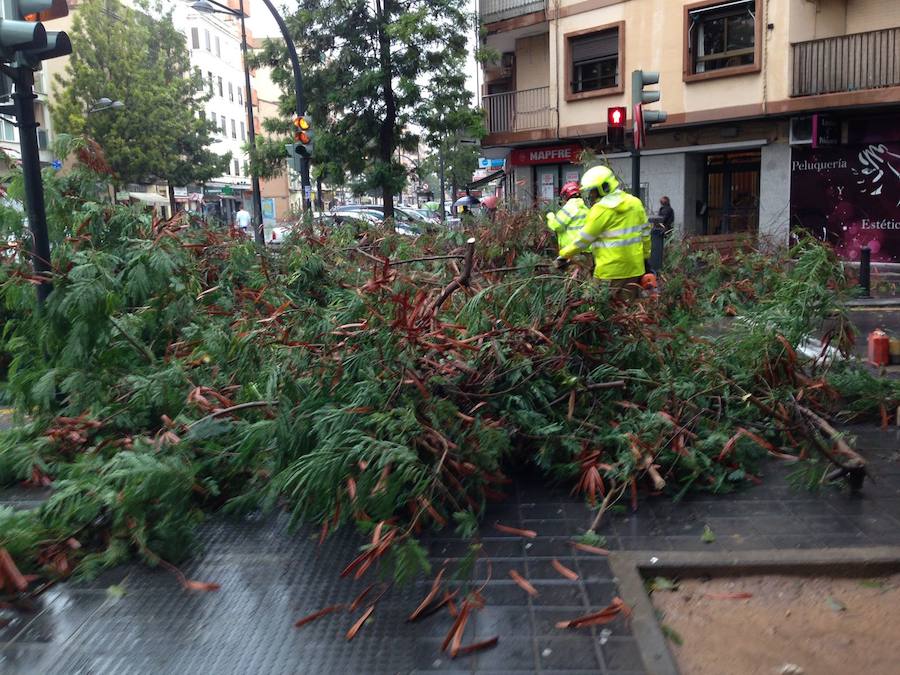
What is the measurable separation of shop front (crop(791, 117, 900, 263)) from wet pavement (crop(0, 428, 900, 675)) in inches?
668

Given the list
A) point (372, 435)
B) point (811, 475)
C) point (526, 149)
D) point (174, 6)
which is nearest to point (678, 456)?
point (811, 475)

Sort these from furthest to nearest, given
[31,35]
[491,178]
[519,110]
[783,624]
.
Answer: [491,178], [519,110], [31,35], [783,624]

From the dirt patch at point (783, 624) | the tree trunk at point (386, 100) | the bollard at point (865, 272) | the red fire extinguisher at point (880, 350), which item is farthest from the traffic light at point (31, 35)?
the tree trunk at point (386, 100)

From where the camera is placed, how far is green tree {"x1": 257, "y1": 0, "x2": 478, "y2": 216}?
64.2ft

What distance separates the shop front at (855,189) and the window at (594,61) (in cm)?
557

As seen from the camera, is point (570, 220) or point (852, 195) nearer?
point (570, 220)

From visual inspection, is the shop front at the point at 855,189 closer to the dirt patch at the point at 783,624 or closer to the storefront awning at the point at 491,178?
the storefront awning at the point at 491,178

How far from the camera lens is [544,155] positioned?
26500 millimetres

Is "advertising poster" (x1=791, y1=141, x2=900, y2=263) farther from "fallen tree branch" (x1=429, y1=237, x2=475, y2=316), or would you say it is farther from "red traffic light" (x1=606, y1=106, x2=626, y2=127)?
"fallen tree branch" (x1=429, y1=237, x2=475, y2=316)

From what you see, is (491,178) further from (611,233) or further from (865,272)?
(611,233)

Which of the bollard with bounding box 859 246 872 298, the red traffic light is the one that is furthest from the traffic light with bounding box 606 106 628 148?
the bollard with bounding box 859 246 872 298

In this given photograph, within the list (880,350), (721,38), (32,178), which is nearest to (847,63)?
(721,38)

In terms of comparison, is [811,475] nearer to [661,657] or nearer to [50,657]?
[661,657]

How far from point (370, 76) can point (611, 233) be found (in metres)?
13.4
